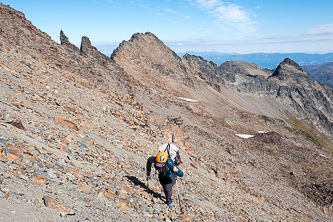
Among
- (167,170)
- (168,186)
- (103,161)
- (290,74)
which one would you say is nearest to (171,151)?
(167,170)

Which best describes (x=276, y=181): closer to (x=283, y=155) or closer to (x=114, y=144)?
(x=283, y=155)

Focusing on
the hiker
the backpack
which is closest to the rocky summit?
the hiker

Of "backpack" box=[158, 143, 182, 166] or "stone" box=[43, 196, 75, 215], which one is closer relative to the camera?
"stone" box=[43, 196, 75, 215]

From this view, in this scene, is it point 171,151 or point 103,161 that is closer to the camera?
point 171,151

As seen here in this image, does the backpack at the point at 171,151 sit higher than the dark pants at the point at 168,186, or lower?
higher

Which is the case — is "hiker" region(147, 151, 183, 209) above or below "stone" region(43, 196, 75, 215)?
below

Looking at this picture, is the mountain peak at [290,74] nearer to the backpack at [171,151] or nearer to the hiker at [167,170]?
the backpack at [171,151]

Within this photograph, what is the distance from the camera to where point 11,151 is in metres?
7.61

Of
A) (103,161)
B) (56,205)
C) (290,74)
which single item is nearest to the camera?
(56,205)

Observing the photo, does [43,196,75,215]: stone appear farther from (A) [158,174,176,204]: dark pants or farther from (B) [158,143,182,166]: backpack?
(B) [158,143,182,166]: backpack

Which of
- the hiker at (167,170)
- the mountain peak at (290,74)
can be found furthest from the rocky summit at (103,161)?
the mountain peak at (290,74)

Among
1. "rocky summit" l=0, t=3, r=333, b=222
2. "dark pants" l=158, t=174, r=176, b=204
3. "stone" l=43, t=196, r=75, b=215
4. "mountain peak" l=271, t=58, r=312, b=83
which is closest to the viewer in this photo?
"stone" l=43, t=196, r=75, b=215

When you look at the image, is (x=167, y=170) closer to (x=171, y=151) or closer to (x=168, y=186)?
(x=168, y=186)

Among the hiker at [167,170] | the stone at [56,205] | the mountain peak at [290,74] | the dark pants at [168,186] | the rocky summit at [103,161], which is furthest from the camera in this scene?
the mountain peak at [290,74]
